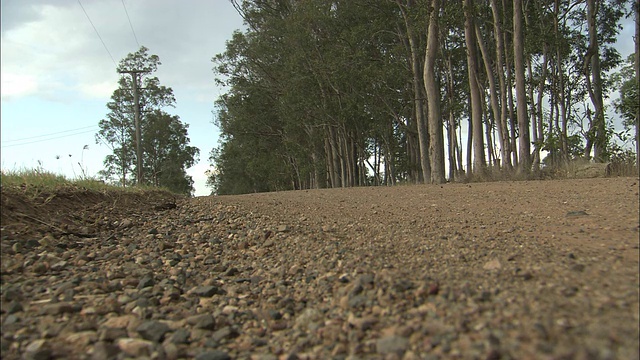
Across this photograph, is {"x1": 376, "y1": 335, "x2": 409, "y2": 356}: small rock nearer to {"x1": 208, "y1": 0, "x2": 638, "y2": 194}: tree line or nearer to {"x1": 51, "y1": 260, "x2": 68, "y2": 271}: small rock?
{"x1": 51, "y1": 260, "x2": 68, "y2": 271}: small rock

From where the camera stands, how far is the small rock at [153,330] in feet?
6.66

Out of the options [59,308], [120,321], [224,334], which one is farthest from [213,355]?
[59,308]

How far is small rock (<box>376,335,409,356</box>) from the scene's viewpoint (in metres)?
1.71

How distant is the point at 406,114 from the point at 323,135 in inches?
275

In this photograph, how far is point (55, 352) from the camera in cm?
185

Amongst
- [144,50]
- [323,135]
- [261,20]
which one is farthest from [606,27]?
[144,50]

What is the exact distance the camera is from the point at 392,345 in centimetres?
174

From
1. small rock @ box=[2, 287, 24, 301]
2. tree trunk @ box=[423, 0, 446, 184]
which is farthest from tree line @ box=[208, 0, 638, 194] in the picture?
small rock @ box=[2, 287, 24, 301]

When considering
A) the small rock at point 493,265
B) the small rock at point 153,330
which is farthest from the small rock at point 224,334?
the small rock at point 493,265

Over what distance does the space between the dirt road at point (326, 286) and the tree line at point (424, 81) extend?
7.76 m

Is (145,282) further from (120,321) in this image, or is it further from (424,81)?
(424,81)

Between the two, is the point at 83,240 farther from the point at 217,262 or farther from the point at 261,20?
the point at 261,20

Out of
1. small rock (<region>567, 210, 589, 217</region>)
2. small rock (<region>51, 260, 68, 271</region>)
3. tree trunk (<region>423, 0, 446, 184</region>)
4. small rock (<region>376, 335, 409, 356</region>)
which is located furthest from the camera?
tree trunk (<region>423, 0, 446, 184</region>)

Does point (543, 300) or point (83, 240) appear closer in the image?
point (543, 300)
